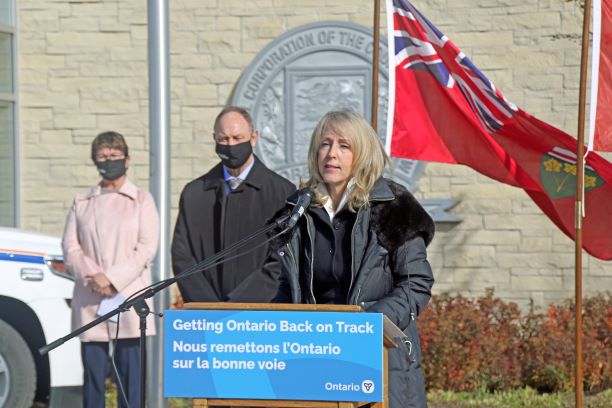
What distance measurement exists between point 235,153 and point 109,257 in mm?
1328

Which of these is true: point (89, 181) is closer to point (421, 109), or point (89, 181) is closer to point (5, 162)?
point (5, 162)

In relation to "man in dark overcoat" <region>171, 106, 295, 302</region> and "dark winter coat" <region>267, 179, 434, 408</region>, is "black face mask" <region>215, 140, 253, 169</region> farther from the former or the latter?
"dark winter coat" <region>267, 179, 434, 408</region>

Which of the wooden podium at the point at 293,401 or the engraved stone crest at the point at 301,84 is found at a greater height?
the engraved stone crest at the point at 301,84

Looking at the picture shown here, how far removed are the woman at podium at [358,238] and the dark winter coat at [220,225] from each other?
5.69 ft

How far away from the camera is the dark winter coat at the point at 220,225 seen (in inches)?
254

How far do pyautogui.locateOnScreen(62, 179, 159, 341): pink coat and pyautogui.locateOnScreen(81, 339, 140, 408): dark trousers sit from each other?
7 cm

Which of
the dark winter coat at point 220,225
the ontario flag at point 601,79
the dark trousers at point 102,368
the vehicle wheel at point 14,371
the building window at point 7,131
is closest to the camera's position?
the dark winter coat at point 220,225

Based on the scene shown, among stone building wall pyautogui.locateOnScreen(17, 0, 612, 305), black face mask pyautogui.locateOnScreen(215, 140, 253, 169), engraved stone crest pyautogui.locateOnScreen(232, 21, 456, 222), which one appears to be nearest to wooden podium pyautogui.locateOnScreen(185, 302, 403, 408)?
black face mask pyautogui.locateOnScreen(215, 140, 253, 169)

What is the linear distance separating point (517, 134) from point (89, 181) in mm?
5603

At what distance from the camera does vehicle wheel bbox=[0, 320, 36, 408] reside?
784 cm

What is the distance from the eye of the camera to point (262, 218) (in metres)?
6.51

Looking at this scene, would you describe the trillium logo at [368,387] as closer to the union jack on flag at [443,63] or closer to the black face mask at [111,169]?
the union jack on flag at [443,63]

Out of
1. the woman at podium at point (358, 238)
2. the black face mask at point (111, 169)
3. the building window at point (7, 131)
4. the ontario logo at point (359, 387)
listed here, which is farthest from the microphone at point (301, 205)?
the building window at point (7, 131)

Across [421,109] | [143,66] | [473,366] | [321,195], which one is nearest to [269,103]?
[143,66]
